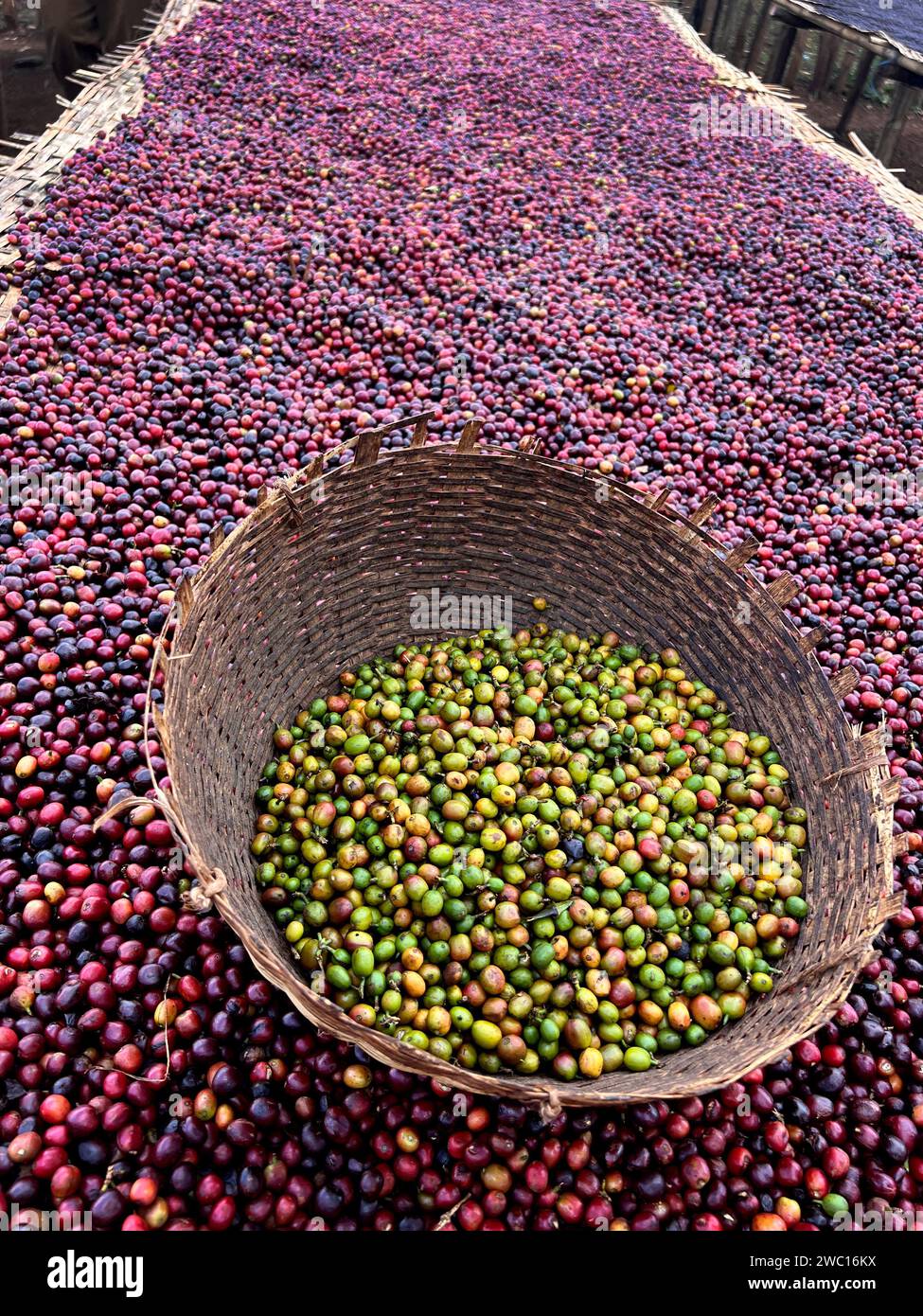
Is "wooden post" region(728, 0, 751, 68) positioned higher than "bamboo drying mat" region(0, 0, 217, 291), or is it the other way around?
"wooden post" region(728, 0, 751, 68)

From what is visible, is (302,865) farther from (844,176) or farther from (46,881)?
(844,176)

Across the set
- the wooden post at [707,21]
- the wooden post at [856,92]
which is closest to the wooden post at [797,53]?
the wooden post at [856,92]

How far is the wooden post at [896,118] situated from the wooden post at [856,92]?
0.94 meters

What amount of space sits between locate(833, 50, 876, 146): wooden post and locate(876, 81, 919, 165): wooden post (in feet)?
3.10

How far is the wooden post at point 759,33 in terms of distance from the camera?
1491 cm

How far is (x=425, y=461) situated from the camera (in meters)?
3.84

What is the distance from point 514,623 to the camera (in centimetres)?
434

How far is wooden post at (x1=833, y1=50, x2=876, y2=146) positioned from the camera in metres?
12.5

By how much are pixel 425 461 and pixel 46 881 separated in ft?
8.30

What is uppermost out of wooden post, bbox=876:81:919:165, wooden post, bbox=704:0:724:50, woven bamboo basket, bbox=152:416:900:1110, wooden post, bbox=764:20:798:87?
wooden post, bbox=704:0:724:50

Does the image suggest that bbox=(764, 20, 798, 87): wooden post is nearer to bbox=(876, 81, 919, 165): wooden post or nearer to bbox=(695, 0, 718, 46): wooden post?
bbox=(695, 0, 718, 46): wooden post

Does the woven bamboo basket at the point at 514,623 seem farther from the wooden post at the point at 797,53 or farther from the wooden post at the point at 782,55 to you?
the wooden post at the point at 797,53

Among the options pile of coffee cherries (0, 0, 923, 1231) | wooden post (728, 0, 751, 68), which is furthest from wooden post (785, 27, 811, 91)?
pile of coffee cherries (0, 0, 923, 1231)

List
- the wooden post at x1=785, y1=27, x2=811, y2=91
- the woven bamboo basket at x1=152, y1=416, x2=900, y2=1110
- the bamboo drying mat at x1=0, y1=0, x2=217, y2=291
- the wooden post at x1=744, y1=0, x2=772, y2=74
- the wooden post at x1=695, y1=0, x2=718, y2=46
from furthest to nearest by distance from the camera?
1. the wooden post at x1=695, y1=0, x2=718, y2=46
2. the wooden post at x1=744, y1=0, x2=772, y2=74
3. the wooden post at x1=785, y1=27, x2=811, y2=91
4. the bamboo drying mat at x1=0, y1=0, x2=217, y2=291
5. the woven bamboo basket at x1=152, y1=416, x2=900, y2=1110
